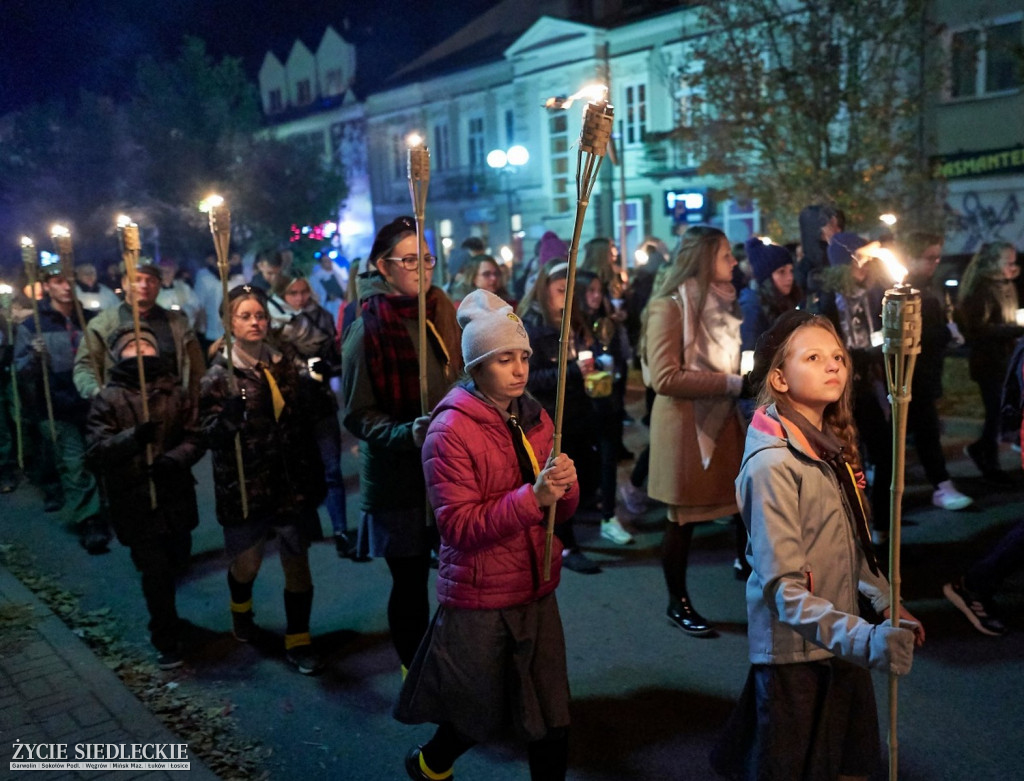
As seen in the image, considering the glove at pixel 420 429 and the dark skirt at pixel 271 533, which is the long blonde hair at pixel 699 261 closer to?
the glove at pixel 420 429

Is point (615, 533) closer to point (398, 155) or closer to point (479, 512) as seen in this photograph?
point (479, 512)

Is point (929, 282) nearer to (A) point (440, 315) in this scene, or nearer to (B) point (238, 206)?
(A) point (440, 315)

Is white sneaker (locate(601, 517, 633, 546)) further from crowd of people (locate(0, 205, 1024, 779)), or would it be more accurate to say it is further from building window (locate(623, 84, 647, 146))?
building window (locate(623, 84, 647, 146))

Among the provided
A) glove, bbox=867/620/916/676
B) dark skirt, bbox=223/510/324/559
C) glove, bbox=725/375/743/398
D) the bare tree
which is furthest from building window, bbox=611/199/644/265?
glove, bbox=867/620/916/676

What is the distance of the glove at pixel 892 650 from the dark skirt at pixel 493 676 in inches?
45.1

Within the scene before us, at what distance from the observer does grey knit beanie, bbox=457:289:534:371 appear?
125 inches

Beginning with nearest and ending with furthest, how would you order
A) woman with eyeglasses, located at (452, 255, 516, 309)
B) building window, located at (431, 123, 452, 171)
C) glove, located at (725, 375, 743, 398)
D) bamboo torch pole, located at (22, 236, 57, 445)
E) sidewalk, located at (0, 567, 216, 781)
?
1. sidewalk, located at (0, 567, 216, 781)
2. glove, located at (725, 375, 743, 398)
3. bamboo torch pole, located at (22, 236, 57, 445)
4. woman with eyeglasses, located at (452, 255, 516, 309)
5. building window, located at (431, 123, 452, 171)

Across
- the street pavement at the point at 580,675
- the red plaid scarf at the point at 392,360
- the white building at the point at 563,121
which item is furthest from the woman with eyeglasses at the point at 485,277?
the white building at the point at 563,121

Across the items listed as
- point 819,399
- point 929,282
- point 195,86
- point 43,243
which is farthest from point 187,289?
point 195,86

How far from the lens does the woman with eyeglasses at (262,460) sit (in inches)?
188

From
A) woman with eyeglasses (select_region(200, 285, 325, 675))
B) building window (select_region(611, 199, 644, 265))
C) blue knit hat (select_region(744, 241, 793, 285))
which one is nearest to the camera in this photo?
woman with eyeglasses (select_region(200, 285, 325, 675))

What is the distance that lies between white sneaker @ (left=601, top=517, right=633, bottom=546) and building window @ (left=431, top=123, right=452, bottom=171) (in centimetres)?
3427

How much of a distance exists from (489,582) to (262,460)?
204 cm

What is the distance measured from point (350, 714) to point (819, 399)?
2.66 meters
